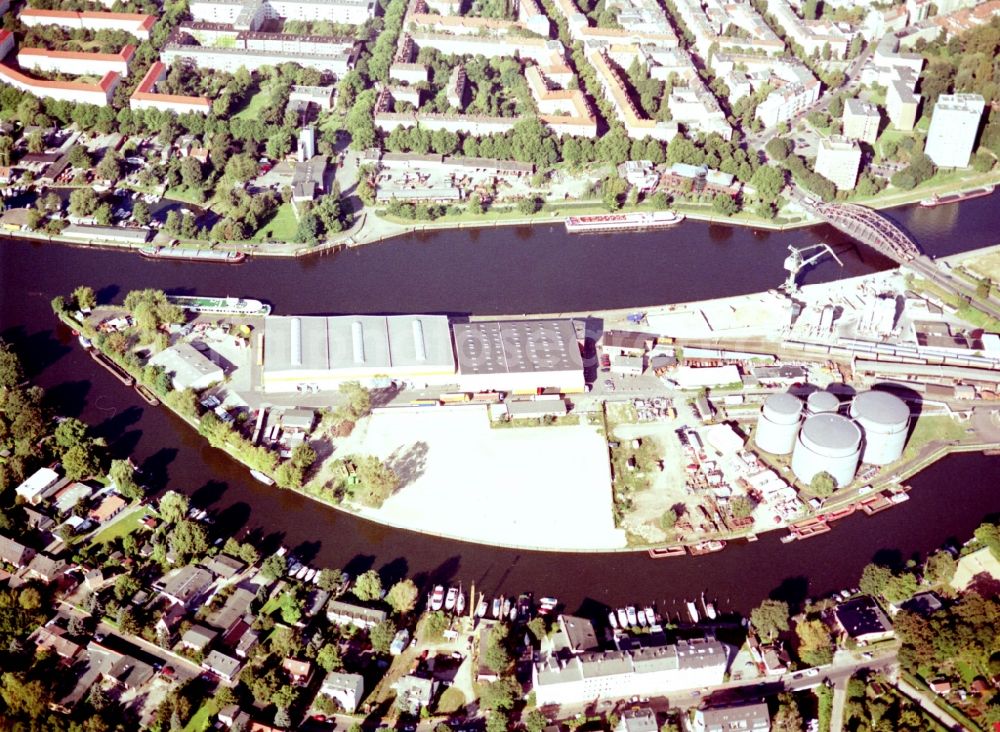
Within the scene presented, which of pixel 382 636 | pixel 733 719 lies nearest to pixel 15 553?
pixel 382 636

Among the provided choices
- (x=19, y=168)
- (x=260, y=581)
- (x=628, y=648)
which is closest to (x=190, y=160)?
(x=19, y=168)

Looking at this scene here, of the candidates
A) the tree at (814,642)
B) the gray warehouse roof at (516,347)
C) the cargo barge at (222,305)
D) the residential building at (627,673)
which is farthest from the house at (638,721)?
the cargo barge at (222,305)

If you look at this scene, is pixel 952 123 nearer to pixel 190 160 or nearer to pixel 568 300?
pixel 568 300

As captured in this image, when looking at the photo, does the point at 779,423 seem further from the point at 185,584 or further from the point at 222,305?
the point at 222,305

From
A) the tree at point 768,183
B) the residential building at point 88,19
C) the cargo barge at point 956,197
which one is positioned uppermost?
the residential building at point 88,19

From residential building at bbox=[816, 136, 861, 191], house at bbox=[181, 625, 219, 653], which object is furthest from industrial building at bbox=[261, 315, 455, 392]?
residential building at bbox=[816, 136, 861, 191]

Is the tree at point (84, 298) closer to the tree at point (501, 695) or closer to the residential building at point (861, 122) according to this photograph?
the tree at point (501, 695)

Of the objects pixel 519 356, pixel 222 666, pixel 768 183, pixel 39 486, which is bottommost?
pixel 222 666
